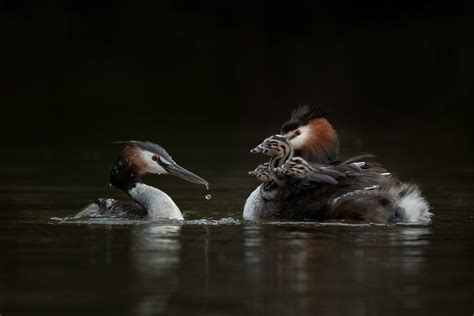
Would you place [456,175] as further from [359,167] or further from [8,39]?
[8,39]

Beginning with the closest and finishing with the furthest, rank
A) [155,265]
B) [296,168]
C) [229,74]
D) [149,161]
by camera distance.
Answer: [155,265] → [296,168] → [149,161] → [229,74]

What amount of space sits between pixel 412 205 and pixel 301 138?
1.93 metres

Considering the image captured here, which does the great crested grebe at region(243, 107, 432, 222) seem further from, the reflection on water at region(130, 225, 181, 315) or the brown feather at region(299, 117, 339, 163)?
the reflection on water at region(130, 225, 181, 315)

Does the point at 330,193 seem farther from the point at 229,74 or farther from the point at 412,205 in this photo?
the point at 229,74

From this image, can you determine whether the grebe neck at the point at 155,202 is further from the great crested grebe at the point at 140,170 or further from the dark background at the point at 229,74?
the dark background at the point at 229,74

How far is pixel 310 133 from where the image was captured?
13648 millimetres

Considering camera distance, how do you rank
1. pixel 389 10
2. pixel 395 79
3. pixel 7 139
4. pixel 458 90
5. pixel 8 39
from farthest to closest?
pixel 389 10
pixel 8 39
pixel 395 79
pixel 458 90
pixel 7 139

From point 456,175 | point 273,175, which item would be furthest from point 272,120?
point 273,175

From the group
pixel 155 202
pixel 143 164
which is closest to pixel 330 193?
pixel 155 202

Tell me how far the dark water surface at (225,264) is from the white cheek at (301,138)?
29.9 inches

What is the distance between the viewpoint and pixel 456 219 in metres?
12.2

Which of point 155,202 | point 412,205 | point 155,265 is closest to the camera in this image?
point 155,265

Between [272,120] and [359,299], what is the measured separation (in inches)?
600

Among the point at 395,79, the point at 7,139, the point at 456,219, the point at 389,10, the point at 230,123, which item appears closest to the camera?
the point at 456,219
